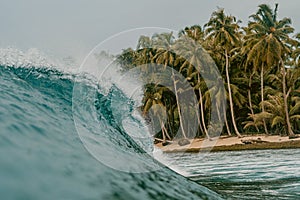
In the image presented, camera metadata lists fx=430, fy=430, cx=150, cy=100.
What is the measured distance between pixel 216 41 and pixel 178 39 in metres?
2.85

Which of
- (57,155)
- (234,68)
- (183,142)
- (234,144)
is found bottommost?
(234,144)

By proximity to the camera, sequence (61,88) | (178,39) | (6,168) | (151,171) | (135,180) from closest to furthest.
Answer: (6,168)
(135,180)
(151,171)
(61,88)
(178,39)

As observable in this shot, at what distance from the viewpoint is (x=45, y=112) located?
4.46m

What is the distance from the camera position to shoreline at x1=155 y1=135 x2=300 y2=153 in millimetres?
22906

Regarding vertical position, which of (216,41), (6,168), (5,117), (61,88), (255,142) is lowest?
(255,142)

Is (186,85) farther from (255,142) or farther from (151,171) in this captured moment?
(151,171)

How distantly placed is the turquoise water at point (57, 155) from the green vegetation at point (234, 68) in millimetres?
20331

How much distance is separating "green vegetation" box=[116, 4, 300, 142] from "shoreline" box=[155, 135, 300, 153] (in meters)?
0.73

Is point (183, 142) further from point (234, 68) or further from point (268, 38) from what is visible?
point (268, 38)

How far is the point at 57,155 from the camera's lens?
11.0 feet

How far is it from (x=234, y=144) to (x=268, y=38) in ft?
20.7

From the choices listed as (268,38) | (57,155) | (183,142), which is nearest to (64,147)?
(57,155)

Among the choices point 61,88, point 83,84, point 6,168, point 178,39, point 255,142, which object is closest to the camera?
point 6,168

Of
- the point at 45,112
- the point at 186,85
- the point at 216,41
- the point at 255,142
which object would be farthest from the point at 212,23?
the point at 45,112
